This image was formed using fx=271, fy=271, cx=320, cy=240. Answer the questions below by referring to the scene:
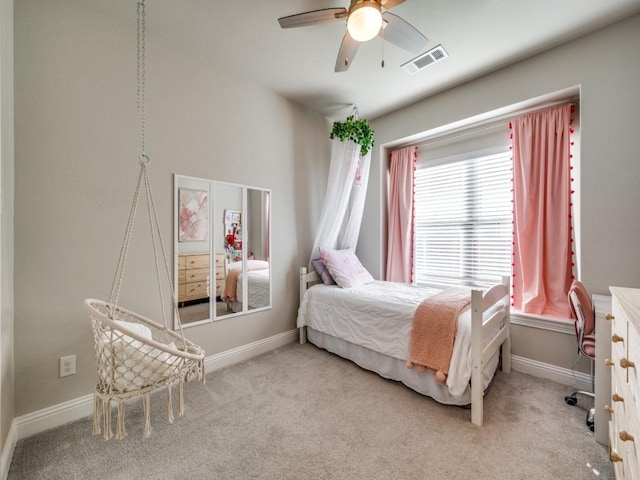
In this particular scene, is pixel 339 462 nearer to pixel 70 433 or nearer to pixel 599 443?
pixel 599 443

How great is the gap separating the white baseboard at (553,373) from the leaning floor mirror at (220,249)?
8.15ft

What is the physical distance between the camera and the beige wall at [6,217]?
134cm

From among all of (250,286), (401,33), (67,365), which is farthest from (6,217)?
(401,33)

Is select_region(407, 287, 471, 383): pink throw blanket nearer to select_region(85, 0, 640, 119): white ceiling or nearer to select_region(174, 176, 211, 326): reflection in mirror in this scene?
select_region(174, 176, 211, 326): reflection in mirror

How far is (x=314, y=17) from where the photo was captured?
1.63 metres

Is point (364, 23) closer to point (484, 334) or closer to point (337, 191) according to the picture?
point (337, 191)

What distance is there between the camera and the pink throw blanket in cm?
186

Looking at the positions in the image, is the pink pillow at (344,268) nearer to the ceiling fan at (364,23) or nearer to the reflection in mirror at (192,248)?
the reflection in mirror at (192,248)

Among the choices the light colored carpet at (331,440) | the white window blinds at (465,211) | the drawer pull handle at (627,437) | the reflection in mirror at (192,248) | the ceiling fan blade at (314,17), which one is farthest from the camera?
the white window blinds at (465,211)

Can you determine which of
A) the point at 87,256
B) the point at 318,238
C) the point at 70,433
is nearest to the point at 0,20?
the point at 87,256

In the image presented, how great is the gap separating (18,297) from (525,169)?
13.2 ft

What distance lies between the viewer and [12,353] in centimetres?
160

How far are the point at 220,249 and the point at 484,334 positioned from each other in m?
2.25

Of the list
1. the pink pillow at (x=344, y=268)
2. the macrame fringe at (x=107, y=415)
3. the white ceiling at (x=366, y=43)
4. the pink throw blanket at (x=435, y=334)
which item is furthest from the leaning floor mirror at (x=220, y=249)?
the pink throw blanket at (x=435, y=334)
